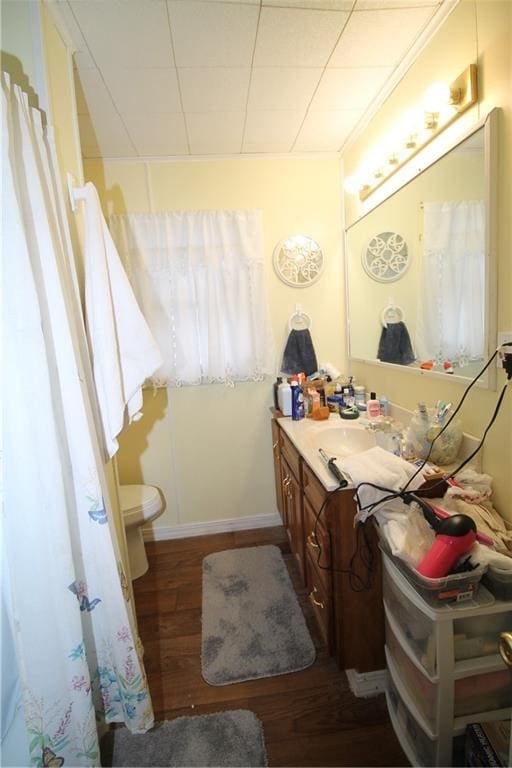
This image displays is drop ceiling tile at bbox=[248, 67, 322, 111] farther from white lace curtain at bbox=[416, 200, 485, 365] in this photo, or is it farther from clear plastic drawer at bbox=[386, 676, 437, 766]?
clear plastic drawer at bbox=[386, 676, 437, 766]

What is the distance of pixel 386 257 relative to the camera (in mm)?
1747

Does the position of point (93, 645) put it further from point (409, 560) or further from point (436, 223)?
point (436, 223)

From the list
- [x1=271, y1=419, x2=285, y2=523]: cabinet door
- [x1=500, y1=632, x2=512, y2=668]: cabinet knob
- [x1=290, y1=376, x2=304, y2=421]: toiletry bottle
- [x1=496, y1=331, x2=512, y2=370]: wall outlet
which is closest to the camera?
[x1=500, y1=632, x2=512, y2=668]: cabinet knob

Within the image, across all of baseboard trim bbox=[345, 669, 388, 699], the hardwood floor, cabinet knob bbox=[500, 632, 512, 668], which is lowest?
the hardwood floor

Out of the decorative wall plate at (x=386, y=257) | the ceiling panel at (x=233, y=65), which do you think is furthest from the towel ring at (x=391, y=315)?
the ceiling panel at (x=233, y=65)

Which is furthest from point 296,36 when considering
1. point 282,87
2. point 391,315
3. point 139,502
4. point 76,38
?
point 139,502

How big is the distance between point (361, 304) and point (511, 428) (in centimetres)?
124

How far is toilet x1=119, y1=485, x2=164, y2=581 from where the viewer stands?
1870 millimetres

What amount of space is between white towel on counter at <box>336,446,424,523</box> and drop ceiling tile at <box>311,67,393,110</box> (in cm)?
169

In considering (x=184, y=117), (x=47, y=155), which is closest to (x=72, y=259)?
(x=47, y=155)

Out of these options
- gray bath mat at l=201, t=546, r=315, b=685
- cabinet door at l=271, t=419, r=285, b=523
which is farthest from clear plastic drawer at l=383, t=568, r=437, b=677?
cabinet door at l=271, t=419, r=285, b=523

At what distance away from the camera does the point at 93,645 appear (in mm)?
1079

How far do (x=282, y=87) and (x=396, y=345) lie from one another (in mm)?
1355

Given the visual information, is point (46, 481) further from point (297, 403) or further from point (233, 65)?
point (233, 65)
